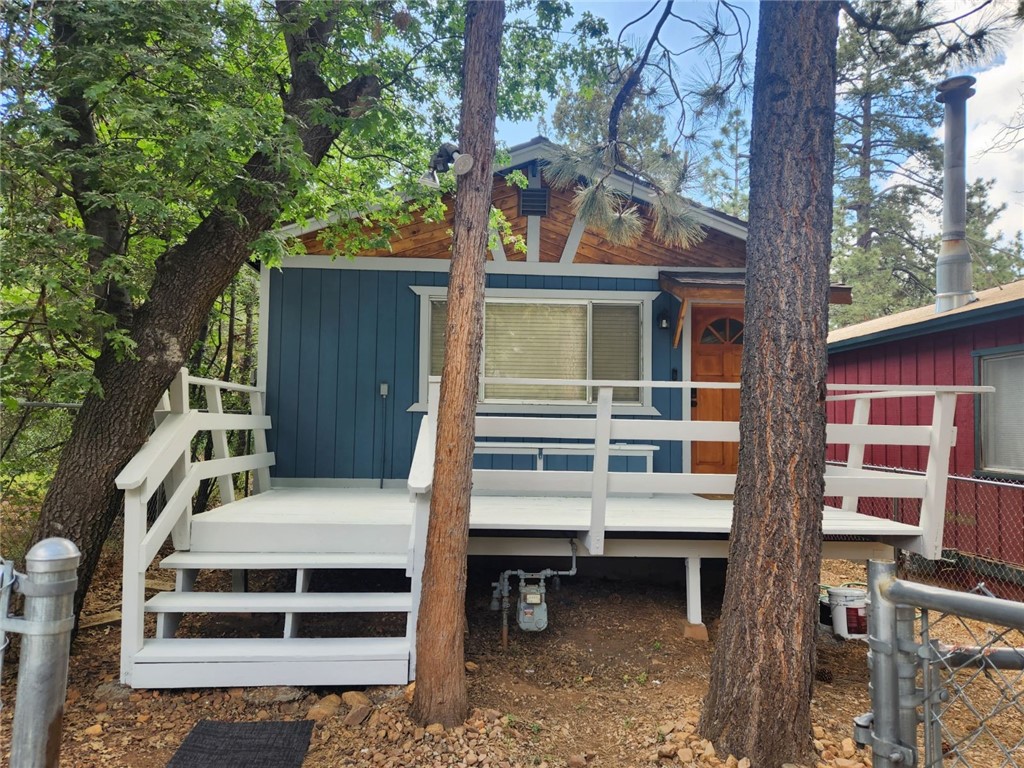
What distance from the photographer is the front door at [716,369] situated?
6.18 m

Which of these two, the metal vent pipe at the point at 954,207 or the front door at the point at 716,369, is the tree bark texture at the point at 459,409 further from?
the metal vent pipe at the point at 954,207

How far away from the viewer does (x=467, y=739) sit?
8.84 feet

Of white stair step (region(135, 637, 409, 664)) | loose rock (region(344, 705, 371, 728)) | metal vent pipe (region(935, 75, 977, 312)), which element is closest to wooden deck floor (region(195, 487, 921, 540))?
white stair step (region(135, 637, 409, 664))

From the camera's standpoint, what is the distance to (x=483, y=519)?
12.8 feet

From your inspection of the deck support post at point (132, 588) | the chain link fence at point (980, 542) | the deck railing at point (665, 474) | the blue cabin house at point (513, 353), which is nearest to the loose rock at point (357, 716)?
the deck support post at point (132, 588)

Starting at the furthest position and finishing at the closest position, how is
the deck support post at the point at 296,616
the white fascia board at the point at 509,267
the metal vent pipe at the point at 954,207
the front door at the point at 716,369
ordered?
1. the metal vent pipe at the point at 954,207
2. the front door at the point at 716,369
3. the white fascia board at the point at 509,267
4. the deck support post at the point at 296,616

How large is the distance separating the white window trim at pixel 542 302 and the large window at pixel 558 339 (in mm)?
10

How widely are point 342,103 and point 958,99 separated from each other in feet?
25.9

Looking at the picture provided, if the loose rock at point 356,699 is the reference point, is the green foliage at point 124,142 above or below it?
above

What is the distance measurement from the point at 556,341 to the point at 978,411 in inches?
175

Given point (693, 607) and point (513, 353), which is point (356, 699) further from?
point (513, 353)

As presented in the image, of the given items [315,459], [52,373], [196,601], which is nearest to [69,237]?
[52,373]

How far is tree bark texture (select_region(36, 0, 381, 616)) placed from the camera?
A: 343 cm

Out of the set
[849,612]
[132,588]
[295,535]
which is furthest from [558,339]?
[132,588]
